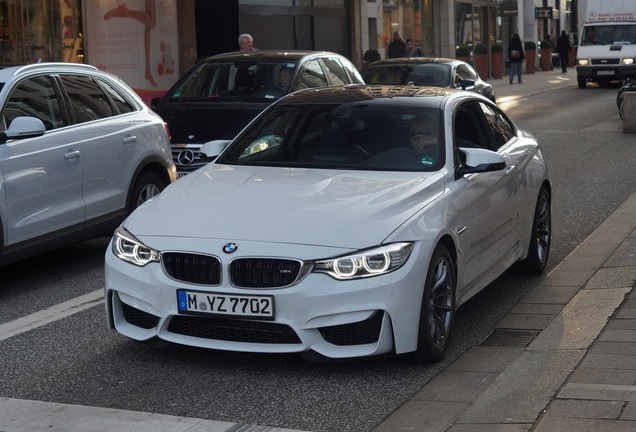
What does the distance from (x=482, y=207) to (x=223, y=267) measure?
196cm

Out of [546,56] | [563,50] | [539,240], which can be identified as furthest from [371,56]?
[539,240]

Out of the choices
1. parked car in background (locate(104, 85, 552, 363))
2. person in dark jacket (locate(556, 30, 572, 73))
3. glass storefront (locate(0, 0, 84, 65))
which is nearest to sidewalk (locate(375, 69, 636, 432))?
parked car in background (locate(104, 85, 552, 363))

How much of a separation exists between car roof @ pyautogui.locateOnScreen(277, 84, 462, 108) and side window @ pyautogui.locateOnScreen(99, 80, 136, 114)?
2.47 meters

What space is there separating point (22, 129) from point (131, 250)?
95.6 inches

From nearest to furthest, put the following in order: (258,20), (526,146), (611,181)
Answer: (526,146) < (611,181) < (258,20)

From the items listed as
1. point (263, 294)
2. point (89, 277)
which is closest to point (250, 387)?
point (263, 294)

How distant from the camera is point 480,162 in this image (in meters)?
7.11

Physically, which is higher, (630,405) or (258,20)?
(258,20)

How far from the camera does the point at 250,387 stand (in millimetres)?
5988

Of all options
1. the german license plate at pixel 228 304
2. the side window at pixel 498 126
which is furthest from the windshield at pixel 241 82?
the german license plate at pixel 228 304

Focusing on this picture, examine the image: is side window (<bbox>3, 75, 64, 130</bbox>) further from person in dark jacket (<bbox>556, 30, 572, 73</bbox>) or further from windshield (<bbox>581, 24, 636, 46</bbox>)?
person in dark jacket (<bbox>556, 30, 572, 73</bbox>)

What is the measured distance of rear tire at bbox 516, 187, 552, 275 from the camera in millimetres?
8617

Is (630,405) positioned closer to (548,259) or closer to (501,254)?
(501,254)

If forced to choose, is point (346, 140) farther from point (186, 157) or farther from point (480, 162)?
point (186, 157)
